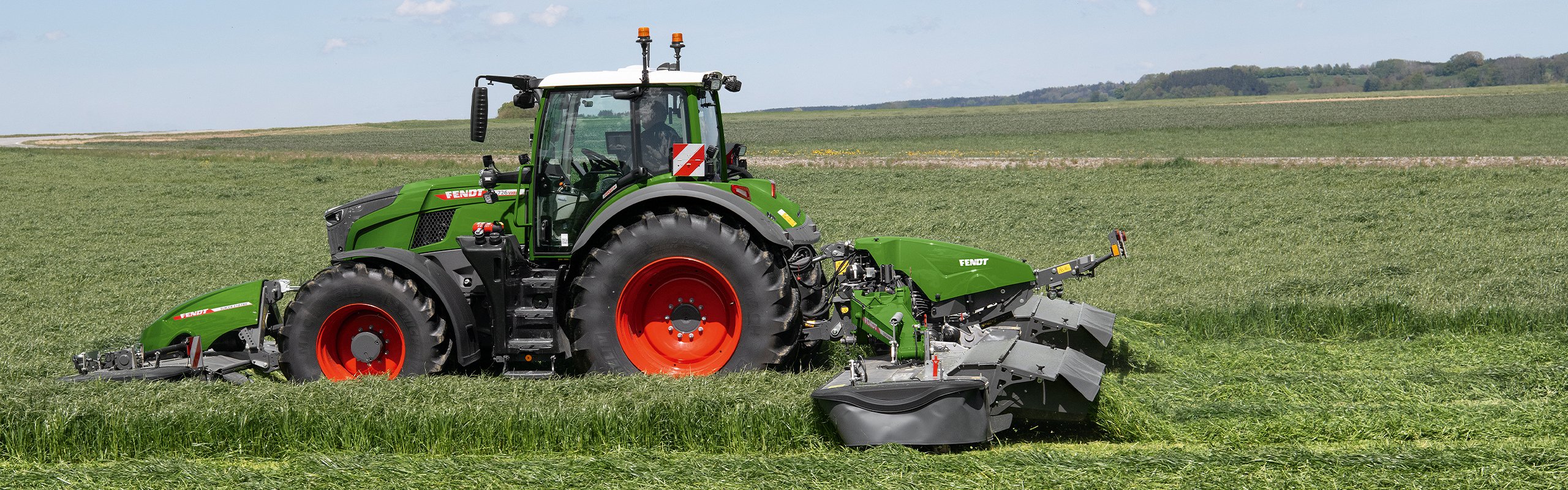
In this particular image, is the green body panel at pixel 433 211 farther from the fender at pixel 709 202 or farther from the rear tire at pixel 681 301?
the rear tire at pixel 681 301

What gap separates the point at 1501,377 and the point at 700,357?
4.83 metres

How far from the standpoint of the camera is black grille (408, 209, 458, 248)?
251 inches

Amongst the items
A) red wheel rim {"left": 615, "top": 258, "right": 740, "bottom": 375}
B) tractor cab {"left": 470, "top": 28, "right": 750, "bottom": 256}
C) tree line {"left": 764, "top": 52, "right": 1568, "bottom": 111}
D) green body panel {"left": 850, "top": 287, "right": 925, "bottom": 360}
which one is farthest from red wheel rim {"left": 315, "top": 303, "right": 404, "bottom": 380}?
tree line {"left": 764, "top": 52, "right": 1568, "bottom": 111}

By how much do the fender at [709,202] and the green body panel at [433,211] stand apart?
67 centimetres

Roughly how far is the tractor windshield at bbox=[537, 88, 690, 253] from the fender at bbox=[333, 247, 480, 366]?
0.61 m

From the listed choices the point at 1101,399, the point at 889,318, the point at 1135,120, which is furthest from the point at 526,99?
the point at 1135,120

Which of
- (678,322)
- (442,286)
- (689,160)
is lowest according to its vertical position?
(678,322)

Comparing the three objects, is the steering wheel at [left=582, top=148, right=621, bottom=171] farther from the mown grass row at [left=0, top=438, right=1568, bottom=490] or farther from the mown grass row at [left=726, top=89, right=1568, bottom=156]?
the mown grass row at [left=726, top=89, right=1568, bottom=156]

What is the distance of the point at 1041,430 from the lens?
17.3 feet

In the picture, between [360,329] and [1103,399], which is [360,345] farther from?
[1103,399]

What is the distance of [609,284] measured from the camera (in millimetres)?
5703

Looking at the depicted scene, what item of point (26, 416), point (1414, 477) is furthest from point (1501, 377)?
point (26, 416)

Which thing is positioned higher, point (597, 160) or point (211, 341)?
point (597, 160)

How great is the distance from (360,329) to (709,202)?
2.37 meters
